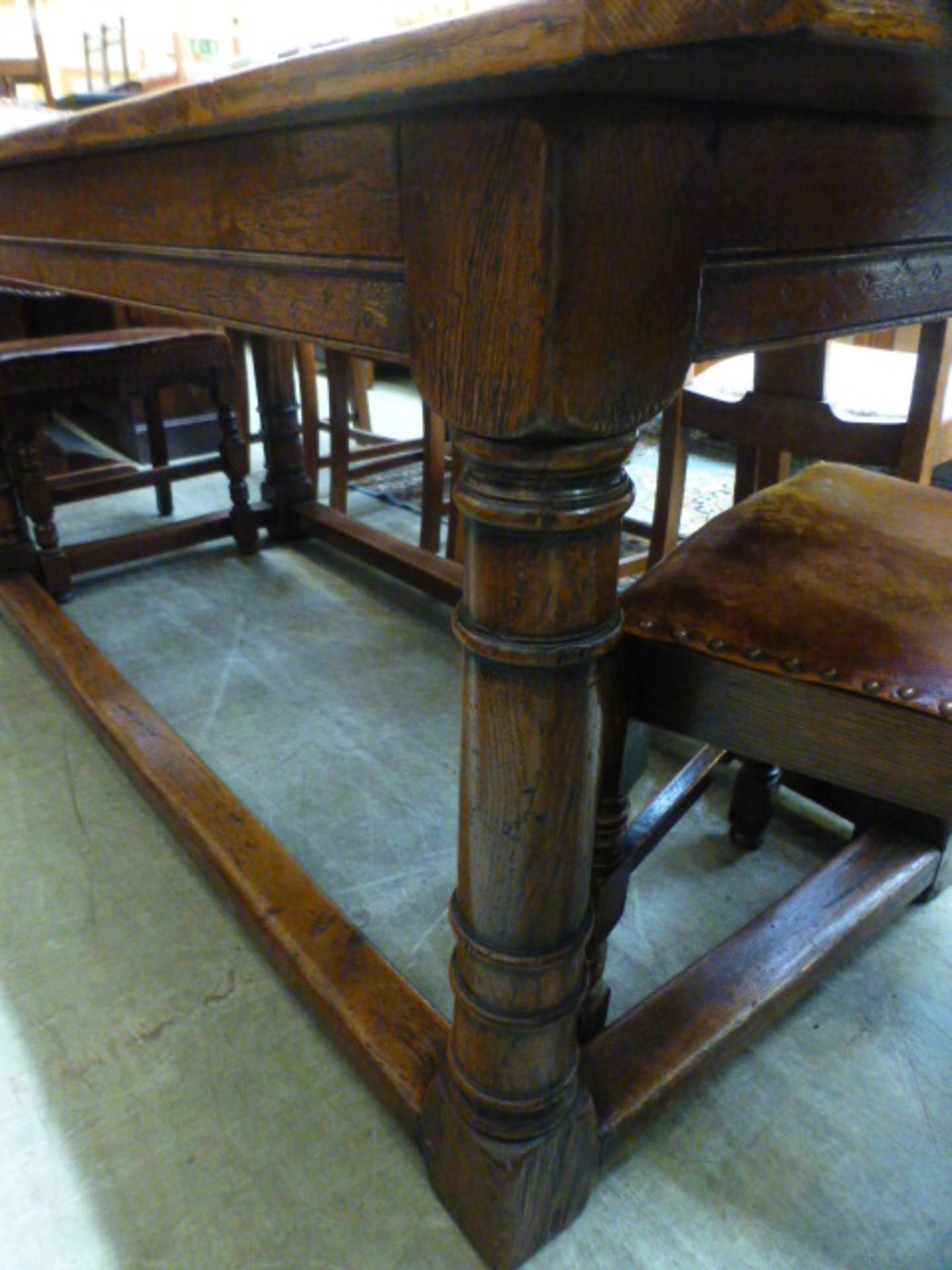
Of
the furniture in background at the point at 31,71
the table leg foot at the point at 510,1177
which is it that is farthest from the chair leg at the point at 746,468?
the furniture in background at the point at 31,71

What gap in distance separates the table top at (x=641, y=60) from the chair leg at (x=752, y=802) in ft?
2.73

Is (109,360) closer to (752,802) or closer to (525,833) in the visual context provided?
(752,802)

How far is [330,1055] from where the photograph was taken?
3.07ft

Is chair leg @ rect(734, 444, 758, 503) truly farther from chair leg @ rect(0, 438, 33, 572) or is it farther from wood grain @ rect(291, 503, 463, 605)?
chair leg @ rect(0, 438, 33, 572)

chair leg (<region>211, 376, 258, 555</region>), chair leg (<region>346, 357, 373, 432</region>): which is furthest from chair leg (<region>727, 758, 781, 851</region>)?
chair leg (<region>346, 357, 373, 432</region>)

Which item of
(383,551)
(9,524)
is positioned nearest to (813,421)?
(383,551)

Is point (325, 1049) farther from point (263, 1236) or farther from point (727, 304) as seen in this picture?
point (727, 304)

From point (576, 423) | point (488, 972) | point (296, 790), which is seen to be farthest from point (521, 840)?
point (296, 790)

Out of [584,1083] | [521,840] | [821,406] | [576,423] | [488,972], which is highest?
[576,423]

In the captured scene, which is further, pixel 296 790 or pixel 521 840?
pixel 296 790

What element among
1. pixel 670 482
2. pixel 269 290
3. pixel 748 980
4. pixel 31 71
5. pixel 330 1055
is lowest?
pixel 330 1055

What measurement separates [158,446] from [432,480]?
2.97ft

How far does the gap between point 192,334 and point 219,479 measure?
3.08 ft

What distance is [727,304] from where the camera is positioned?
0.50 metres
